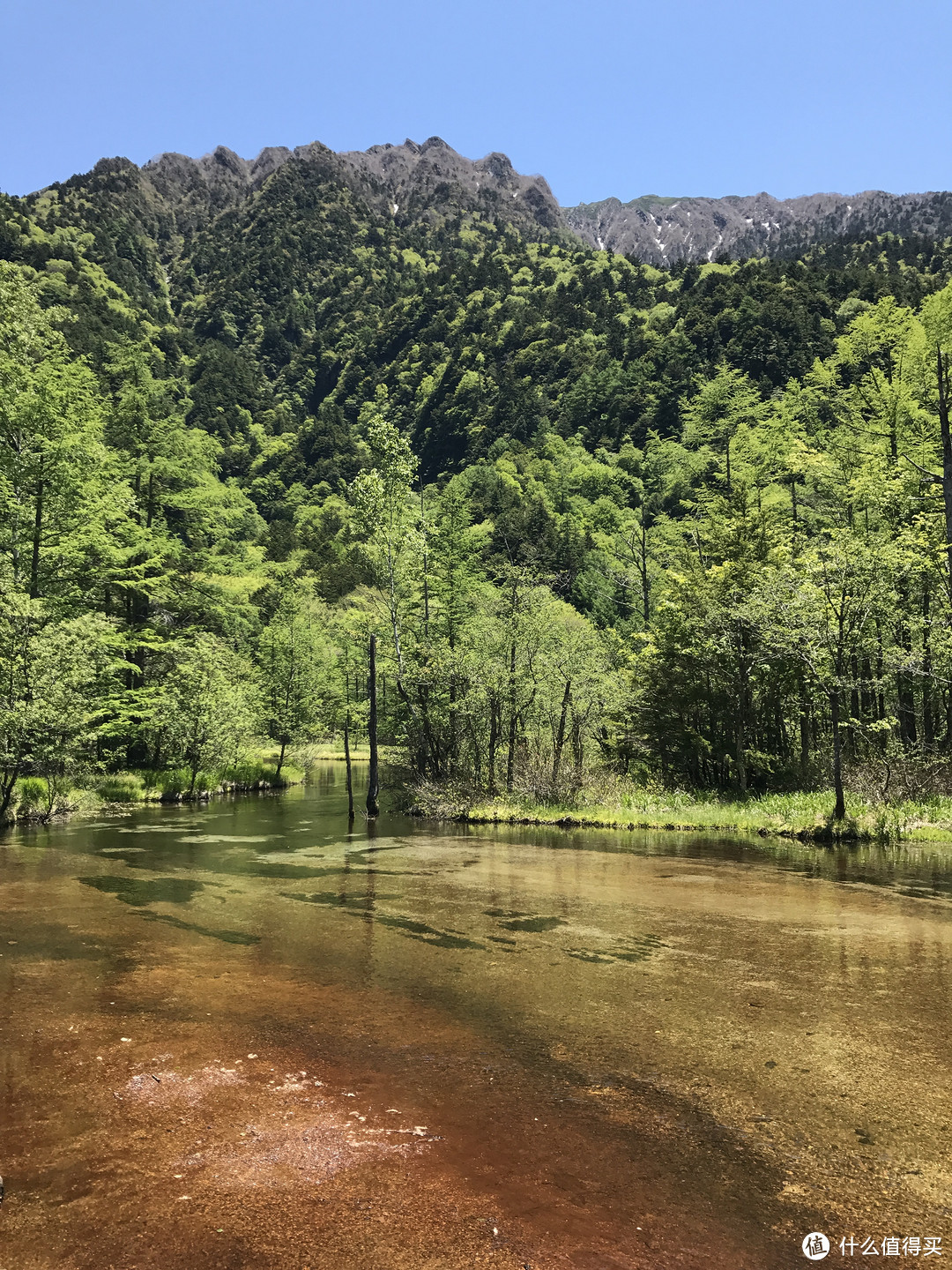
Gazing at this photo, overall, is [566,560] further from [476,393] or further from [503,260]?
[503,260]

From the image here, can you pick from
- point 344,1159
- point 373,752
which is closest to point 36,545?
point 373,752

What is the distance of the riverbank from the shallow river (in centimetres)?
740

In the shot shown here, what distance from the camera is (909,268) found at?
10675 centimetres

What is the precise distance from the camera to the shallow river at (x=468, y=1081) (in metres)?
4.08

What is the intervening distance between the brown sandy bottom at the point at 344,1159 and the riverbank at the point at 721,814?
54.4 feet

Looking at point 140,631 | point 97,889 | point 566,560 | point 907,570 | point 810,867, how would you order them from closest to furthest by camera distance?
point 97,889, point 810,867, point 907,570, point 140,631, point 566,560

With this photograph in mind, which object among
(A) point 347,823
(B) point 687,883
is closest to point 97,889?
(B) point 687,883

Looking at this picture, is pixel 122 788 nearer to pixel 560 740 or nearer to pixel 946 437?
pixel 560 740

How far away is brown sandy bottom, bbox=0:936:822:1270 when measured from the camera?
154 inches

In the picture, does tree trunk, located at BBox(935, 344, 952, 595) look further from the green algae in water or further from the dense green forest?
the green algae in water

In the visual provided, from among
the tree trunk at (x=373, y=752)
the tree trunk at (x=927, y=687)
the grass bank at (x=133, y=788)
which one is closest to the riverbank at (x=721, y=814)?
the tree trunk at (x=373, y=752)

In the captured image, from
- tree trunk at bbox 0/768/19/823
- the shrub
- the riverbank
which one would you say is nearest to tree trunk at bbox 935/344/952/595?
the riverbank

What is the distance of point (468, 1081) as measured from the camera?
5.98m

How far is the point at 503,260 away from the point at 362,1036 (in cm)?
16765
